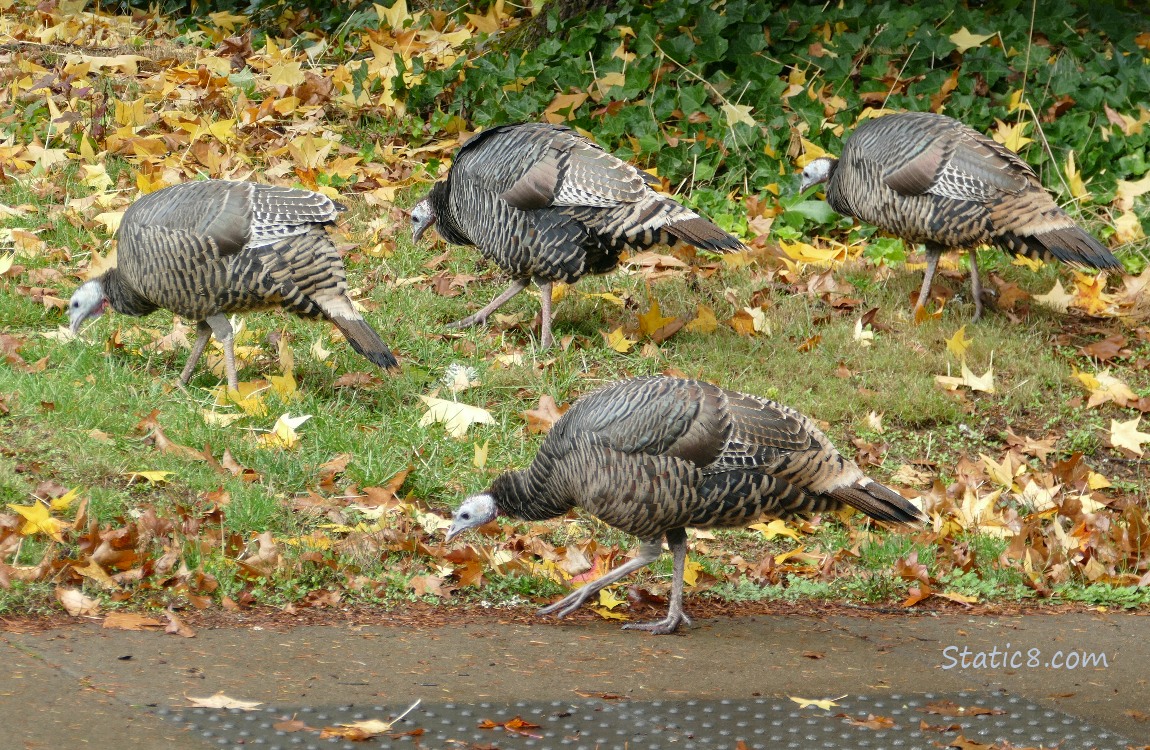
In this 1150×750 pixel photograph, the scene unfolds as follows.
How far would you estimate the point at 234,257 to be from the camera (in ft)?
20.4

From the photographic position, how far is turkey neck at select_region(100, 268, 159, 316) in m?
6.56

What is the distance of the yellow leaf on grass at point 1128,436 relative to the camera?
643 cm

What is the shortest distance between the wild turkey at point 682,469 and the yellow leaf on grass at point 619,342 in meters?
2.38

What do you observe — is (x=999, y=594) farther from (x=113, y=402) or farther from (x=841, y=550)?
(x=113, y=402)

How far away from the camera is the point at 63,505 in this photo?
16.1 feet

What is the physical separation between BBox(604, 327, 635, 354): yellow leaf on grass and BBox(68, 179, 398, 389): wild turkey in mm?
1462

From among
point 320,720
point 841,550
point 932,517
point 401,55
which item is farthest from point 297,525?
point 401,55

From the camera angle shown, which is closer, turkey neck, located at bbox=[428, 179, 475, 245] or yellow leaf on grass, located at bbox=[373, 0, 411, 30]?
turkey neck, located at bbox=[428, 179, 475, 245]

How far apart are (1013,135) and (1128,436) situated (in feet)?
10.0

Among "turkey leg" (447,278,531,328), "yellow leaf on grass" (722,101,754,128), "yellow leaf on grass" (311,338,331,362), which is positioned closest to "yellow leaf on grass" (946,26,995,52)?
"yellow leaf on grass" (722,101,754,128)

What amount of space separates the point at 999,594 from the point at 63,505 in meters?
3.59

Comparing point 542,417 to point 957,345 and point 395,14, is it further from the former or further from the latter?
point 395,14

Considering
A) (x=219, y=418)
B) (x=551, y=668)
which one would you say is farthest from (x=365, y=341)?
(x=551, y=668)

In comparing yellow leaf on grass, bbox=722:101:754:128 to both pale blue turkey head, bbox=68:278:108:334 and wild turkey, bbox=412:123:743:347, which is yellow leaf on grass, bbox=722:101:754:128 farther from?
pale blue turkey head, bbox=68:278:108:334
